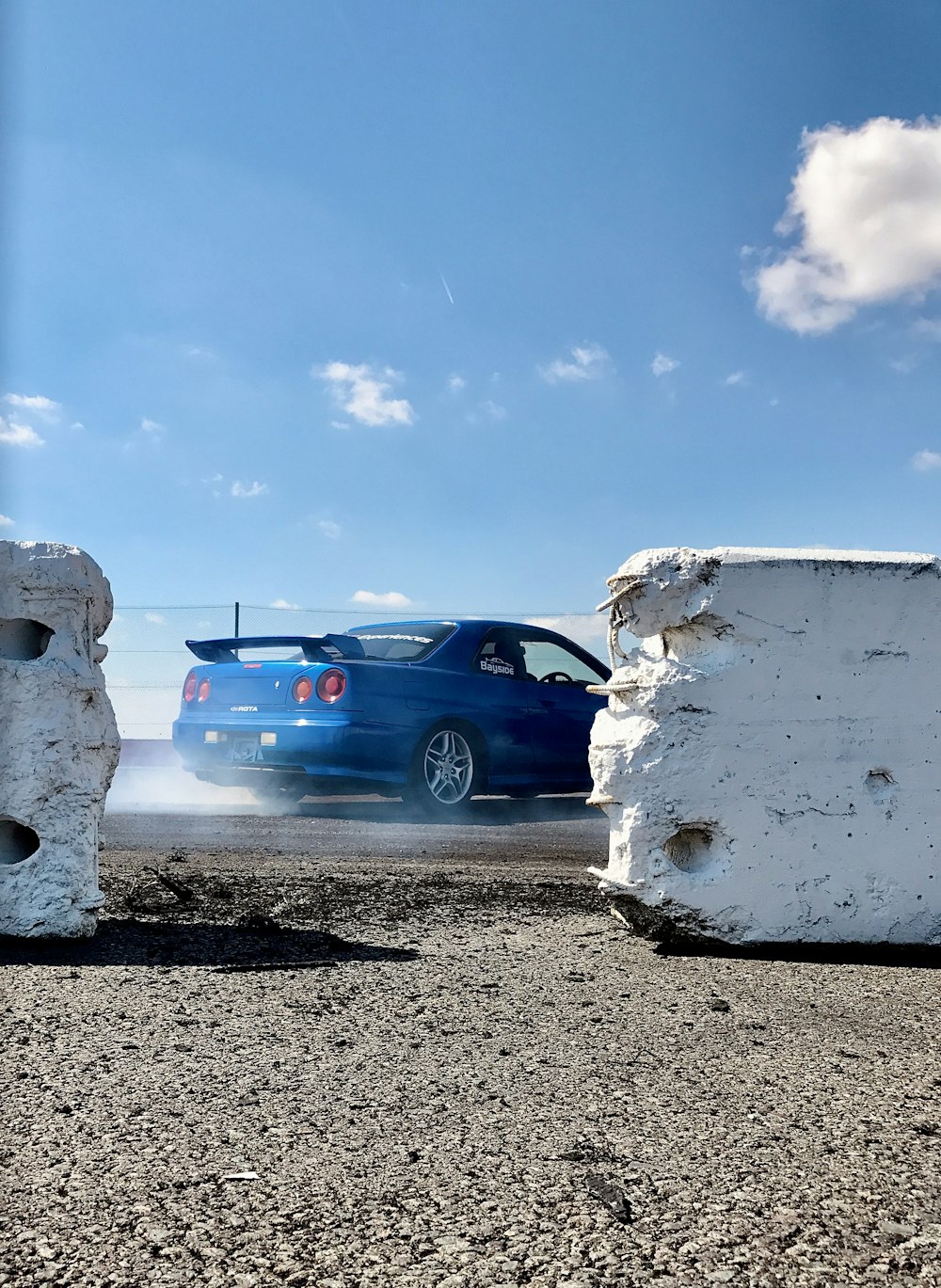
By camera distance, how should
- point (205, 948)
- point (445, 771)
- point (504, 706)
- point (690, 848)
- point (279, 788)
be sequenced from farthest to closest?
point (279, 788)
point (504, 706)
point (445, 771)
point (690, 848)
point (205, 948)

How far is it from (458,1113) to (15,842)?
105 inches

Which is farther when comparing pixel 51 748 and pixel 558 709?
pixel 558 709

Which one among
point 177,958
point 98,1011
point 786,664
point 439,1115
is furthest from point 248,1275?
point 786,664

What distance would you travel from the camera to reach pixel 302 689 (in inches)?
327

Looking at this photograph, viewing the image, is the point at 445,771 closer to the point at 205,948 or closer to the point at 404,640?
the point at 404,640

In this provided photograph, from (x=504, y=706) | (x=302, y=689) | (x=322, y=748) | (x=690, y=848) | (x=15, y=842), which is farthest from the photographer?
(x=504, y=706)

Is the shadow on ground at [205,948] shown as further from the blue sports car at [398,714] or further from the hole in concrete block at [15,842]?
the blue sports car at [398,714]

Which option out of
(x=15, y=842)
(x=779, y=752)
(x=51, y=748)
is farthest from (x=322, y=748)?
(x=779, y=752)

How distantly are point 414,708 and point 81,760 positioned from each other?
4.25 metres

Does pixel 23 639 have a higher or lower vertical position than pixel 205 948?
higher

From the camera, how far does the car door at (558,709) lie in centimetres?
924

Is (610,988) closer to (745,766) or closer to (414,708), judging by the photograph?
(745,766)

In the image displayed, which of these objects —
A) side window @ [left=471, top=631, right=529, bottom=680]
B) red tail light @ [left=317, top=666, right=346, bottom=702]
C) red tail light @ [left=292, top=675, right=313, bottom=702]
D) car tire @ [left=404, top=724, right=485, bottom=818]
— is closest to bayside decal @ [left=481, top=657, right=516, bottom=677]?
side window @ [left=471, top=631, right=529, bottom=680]

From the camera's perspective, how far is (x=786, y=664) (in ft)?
13.9
